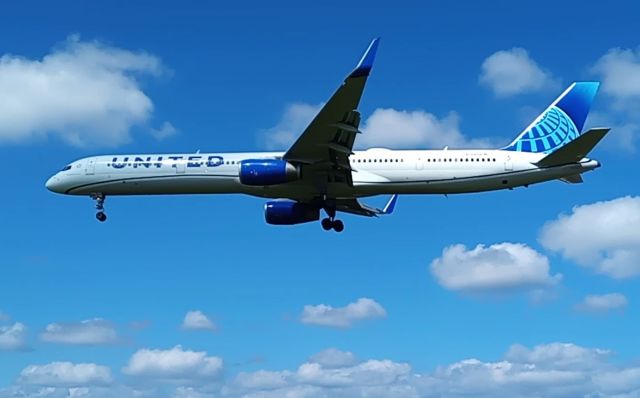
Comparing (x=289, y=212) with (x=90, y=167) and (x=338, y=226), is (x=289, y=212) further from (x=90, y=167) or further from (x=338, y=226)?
(x=90, y=167)

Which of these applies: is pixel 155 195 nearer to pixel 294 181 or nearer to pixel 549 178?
pixel 294 181

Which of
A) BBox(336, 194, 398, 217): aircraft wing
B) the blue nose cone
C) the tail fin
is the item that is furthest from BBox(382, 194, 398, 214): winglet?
the blue nose cone

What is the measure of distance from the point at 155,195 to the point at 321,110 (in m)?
11.9

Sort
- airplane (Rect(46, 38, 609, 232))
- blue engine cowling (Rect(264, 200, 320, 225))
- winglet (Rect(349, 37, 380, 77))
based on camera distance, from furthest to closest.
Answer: blue engine cowling (Rect(264, 200, 320, 225))
airplane (Rect(46, 38, 609, 232))
winglet (Rect(349, 37, 380, 77))

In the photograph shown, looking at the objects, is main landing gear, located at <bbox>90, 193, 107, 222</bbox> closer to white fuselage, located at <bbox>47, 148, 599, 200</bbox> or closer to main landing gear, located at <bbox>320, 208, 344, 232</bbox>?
white fuselage, located at <bbox>47, 148, 599, 200</bbox>

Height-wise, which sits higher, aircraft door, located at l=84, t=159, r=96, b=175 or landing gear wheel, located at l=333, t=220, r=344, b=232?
aircraft door, located at l=84, t=159, r=96, b=175

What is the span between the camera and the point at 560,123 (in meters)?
47.7

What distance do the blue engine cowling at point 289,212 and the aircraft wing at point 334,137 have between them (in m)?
2.81

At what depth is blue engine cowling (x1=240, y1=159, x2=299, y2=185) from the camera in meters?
42.8

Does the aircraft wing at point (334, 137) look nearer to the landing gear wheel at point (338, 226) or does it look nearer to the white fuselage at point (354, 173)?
the white fuselage at point (354, 173)

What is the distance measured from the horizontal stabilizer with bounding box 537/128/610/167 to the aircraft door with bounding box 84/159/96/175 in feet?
71.5

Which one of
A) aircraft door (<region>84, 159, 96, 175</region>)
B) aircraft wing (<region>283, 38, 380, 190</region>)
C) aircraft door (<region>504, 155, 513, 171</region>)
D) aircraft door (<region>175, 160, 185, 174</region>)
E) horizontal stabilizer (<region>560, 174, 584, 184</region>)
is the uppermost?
aircraft door (<region>84, 159, 96, 175</region>)

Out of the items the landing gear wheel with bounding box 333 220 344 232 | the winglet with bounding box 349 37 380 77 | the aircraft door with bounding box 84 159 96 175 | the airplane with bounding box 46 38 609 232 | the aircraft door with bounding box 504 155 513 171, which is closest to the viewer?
the winglet with bounding box 349 37 380 77

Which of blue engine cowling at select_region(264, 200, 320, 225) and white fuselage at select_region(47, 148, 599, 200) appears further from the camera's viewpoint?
blue engine cowling at select_region(264, 200, 320, 225)
